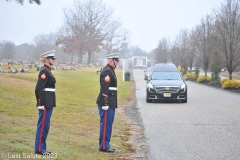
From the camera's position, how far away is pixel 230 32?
103ft

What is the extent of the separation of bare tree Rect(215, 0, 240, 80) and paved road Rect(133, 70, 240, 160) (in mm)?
15761

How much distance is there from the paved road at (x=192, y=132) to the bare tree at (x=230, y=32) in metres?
15.8

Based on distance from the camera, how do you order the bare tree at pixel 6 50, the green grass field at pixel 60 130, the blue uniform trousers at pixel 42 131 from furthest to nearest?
the bare tree at pixel 6 50, the green grass field at pixel 60 130, the blue uniform trousers at pixel 42 131

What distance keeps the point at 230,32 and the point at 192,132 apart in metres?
22.4

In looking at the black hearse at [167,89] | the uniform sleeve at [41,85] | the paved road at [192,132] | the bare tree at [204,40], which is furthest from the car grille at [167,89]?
the bare tree at [204,40]

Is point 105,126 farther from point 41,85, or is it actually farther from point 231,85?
point 231,85

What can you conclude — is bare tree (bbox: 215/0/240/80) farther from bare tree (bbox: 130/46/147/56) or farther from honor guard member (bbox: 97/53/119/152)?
bare tree (bbox: 130/46/147/56)

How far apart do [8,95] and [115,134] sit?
19.2 ft

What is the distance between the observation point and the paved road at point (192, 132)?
794cm

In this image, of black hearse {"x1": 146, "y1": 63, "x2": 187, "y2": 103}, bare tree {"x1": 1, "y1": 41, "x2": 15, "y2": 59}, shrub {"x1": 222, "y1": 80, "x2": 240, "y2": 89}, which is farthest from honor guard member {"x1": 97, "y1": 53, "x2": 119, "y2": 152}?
bare tree {"x1": 1, "y1": 41, "x2": 15, "y2": 59}

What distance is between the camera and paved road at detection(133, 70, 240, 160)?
794 centimetres

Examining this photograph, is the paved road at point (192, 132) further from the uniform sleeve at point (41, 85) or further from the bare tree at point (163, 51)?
the bare tree at point (163, 51)

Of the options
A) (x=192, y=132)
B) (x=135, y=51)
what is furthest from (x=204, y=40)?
(x=135, y=51)

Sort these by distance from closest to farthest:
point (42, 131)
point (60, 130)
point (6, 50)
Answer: point (42, 131)
point (60, 130)
point (6, 50)
